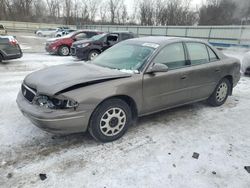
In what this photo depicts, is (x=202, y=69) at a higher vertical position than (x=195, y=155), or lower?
higher

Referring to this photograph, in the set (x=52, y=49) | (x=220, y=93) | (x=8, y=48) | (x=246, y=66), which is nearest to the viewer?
(x=220, y=93)

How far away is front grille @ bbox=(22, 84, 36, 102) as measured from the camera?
10.1 feet

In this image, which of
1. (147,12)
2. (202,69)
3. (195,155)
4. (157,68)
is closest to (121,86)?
(157,68)

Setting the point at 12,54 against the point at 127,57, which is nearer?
the point at 127,57

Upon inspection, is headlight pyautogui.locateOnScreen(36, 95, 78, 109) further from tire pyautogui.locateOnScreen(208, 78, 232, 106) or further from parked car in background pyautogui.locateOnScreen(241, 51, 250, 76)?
parked car in background pyautogui.locateOnScreen(241, 51, 250, 76)

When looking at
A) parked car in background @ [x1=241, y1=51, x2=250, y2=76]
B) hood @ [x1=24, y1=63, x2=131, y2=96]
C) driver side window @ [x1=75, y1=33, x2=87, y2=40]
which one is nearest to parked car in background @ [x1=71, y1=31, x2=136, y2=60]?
driver side window @ [x1=75, y1=33, x2=87, y2=40]

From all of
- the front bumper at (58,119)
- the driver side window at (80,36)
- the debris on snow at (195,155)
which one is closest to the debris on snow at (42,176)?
the front bumper at (58,119)

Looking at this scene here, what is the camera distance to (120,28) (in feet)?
104

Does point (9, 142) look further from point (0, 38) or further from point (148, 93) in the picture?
point (0, 38)

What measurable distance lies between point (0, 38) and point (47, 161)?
7629mm

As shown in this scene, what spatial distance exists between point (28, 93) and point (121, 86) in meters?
1.36

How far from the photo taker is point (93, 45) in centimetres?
1062

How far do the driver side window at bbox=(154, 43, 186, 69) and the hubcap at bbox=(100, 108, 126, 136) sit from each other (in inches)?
41.7

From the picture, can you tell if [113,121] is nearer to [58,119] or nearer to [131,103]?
[131,103]
